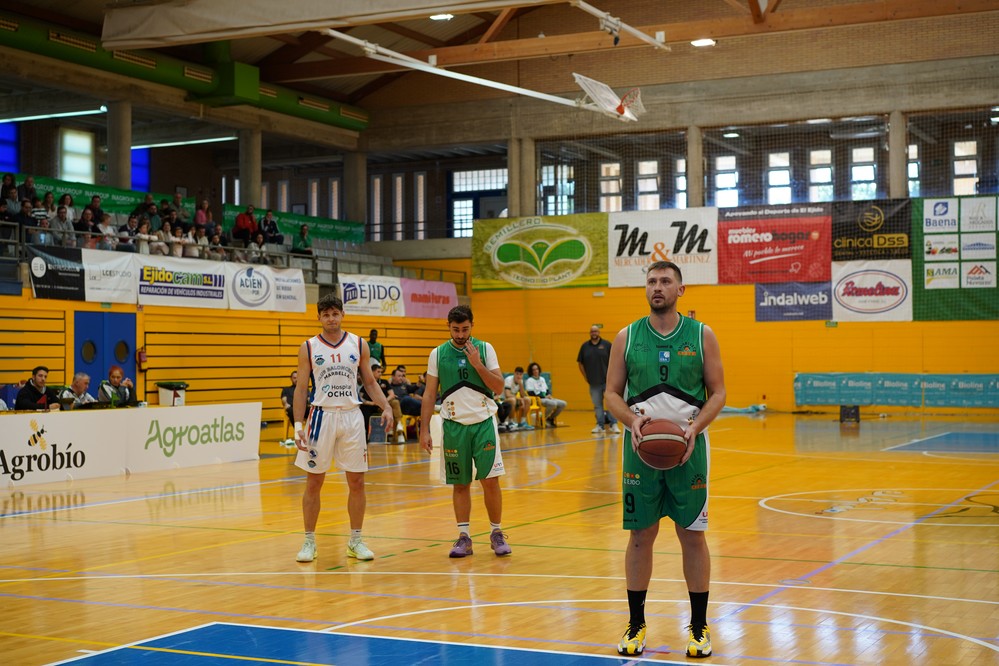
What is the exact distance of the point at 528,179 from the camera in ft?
99.2

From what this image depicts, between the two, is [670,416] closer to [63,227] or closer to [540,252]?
[63,227]

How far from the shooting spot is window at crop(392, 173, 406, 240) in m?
35.8

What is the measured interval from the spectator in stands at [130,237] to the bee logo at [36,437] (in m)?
7.79

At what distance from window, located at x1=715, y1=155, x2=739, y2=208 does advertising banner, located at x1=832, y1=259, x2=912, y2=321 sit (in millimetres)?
3150

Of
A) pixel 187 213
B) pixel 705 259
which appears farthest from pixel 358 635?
pixel 705 259

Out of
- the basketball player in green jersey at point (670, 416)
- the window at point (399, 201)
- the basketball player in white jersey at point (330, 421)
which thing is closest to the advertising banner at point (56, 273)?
the basketball player in white jersey at point (330, 421)

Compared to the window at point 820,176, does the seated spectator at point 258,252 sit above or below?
below

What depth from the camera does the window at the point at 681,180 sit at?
29297 millimetres

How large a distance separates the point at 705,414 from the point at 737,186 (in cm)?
2463

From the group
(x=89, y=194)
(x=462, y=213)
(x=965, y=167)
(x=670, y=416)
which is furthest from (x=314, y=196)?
(x=670, y=416)

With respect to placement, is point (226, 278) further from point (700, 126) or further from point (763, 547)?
point (763, 547)

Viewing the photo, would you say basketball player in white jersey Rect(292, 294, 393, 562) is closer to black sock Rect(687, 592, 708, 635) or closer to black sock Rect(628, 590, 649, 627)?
black sock Rect(628, 590, 649, 627)

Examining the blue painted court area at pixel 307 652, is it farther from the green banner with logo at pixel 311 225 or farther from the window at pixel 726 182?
the window at pixel 726 182

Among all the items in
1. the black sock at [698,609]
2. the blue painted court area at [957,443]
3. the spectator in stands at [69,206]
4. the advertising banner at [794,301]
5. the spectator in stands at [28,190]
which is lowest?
the blue painted court area at [957,443]
